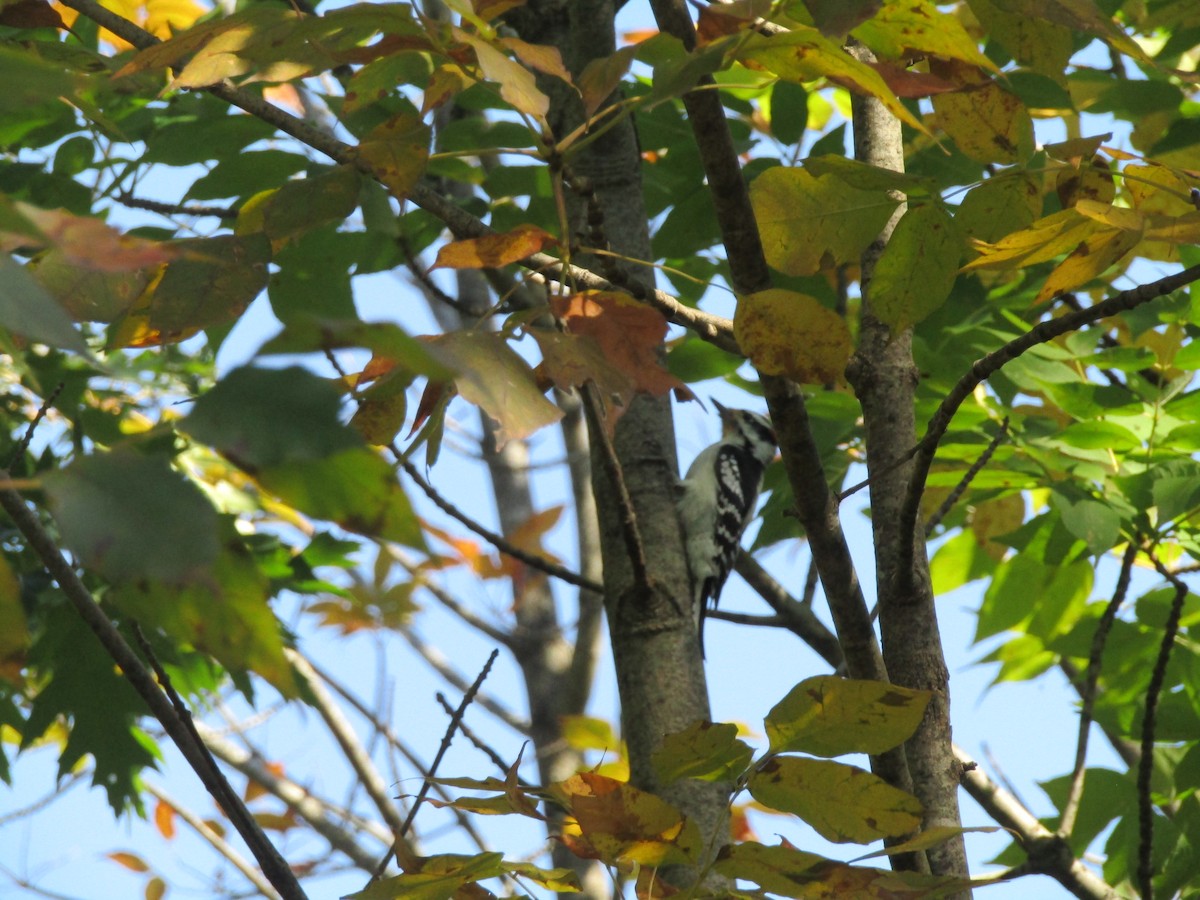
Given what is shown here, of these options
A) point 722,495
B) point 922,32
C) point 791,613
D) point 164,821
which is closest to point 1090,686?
point 791,613

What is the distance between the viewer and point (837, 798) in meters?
1.25

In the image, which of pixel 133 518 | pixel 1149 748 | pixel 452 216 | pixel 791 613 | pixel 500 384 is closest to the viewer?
pixel 133 518

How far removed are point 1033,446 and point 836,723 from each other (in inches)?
55.5

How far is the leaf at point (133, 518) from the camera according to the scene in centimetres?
65

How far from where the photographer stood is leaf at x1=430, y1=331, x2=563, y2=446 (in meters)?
1.01

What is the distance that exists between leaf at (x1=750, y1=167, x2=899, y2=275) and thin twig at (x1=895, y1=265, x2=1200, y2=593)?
219 mm

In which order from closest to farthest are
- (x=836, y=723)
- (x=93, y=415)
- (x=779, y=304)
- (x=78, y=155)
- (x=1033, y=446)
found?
(x=836, y=723)
(x=779, y=304)
(x=1033, y=446)
(x=78, y=155)
(x=93, y=415)

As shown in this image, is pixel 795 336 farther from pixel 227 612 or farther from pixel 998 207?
pixel 227 612

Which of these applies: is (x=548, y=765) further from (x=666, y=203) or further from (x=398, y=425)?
(x=398, y=425)

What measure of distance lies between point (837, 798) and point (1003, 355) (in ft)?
1.75

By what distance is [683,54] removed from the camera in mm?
1364

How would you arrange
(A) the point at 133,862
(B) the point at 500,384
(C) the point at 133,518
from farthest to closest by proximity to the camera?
(A) the point at 133,862 → (B) the point at 500,384 → (C) the point at 133,518

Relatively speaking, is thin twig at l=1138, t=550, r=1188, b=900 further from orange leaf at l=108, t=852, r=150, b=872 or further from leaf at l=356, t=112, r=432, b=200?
orange leaf at l=108, t=852, r=150, b=872

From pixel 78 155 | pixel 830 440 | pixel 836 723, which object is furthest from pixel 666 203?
pixel 836 723
